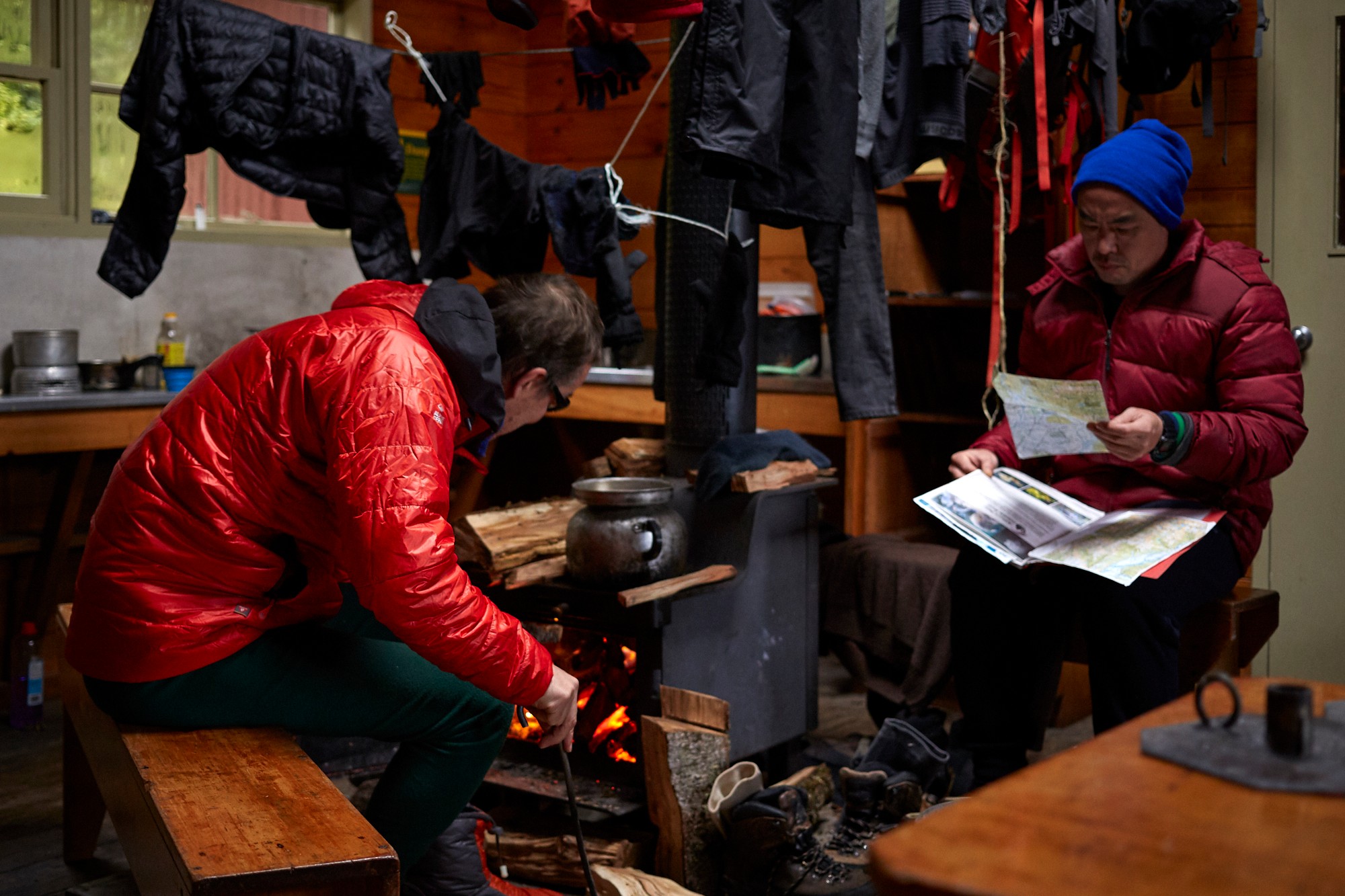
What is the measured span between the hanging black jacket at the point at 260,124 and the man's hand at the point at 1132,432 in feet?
6.12

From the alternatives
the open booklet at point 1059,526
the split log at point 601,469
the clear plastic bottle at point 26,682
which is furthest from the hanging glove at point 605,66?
the clear plastic bottle at point 26,682

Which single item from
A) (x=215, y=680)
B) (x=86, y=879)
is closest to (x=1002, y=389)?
(x=215, y=680)

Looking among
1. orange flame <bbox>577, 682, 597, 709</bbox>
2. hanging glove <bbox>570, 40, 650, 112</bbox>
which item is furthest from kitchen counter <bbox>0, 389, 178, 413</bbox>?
orange flame <bbox>577, 682, 597, 709</bbox>

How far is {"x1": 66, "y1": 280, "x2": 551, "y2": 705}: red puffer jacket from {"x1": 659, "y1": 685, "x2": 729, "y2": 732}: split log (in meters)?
0.70

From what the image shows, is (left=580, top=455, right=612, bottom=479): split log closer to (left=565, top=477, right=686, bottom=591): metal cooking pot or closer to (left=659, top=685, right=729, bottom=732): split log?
(left=565, top=477, right=686, bottom=591): metal cooking pot

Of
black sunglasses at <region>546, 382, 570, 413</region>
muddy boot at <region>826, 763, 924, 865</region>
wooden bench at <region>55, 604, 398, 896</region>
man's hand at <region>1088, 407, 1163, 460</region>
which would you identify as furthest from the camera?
muddy boot at <region>826, 763, 924, 865</region>

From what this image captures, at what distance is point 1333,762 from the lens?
906 millimetres

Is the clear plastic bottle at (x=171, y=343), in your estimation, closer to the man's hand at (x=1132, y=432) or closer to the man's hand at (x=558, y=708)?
the man's hand at (x=558, y=708)

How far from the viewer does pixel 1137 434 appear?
220 centimetres

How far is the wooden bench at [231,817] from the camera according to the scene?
53.8 inches

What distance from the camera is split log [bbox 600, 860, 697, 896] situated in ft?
6.96

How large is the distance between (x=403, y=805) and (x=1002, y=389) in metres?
1.25

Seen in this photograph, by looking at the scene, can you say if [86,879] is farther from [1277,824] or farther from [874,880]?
[1277,824]

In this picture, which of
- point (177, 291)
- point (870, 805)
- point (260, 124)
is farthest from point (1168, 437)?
point (177, 291)
